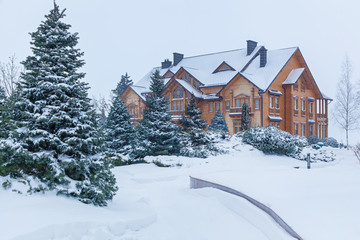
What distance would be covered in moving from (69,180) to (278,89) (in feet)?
111

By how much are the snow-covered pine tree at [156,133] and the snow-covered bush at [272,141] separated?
5.61 m

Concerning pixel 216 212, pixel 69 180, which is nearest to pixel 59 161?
pixel 69 180

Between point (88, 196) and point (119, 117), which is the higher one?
point (119, 117)

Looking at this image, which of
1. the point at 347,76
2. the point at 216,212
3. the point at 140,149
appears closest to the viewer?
the point at 216,212

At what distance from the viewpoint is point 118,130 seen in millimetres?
27000

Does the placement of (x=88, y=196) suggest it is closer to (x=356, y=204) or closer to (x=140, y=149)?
(x=356, y=204)

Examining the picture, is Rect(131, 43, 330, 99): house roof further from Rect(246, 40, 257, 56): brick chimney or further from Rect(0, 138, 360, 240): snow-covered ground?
Rect(0, 138, 360, 240): snow-covered ground

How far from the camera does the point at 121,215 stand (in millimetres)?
9422

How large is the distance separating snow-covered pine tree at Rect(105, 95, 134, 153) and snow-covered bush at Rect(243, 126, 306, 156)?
29.9ft

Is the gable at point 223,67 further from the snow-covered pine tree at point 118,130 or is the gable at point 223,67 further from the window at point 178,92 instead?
the snow-covered pine tree at point 118,130

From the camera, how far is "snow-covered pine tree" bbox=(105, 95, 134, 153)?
27.0 metres

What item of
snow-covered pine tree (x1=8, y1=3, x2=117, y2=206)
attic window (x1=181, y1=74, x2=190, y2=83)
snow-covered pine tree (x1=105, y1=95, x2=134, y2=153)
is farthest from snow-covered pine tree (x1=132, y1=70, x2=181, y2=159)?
attic window (x1=181, y1=74, x2=190, y2=83)

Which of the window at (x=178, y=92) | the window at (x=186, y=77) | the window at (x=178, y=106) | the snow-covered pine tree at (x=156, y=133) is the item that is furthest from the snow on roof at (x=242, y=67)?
the snow-covered pine tree at (x=156, y=133)

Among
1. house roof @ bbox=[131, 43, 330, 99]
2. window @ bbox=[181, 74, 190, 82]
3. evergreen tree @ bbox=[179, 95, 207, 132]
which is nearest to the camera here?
evergreen tree @ bbox=[179, 95, 207, 132]
